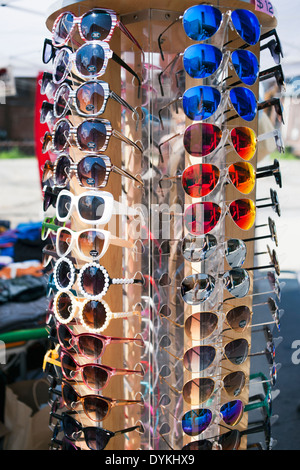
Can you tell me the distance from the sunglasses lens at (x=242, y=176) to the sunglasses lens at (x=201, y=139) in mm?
58

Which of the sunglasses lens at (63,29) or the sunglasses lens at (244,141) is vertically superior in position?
the sunglasses lens at (63,29)

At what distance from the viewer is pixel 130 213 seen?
729 mm

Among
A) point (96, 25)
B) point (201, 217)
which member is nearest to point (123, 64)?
point (96, 25)

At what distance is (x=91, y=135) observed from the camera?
0.65m

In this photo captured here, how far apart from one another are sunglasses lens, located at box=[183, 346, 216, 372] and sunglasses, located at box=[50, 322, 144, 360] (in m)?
0.09

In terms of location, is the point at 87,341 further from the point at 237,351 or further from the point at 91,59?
the point at 91,59

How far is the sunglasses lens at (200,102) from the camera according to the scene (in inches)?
24.5

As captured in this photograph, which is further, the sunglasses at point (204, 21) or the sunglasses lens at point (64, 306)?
the sunglasses lens at point (64, 306)

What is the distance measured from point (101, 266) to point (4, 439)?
0.92 meters

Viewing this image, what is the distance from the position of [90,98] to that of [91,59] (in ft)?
0.19

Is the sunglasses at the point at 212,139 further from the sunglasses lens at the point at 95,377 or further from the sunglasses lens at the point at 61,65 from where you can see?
the sunglasses lens at the point at 95,377

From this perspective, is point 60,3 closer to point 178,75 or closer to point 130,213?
point 178,75

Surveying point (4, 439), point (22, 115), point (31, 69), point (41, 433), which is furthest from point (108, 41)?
point (22, 115)

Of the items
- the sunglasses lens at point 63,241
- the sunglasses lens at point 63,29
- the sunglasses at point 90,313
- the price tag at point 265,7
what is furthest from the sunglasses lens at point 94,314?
the price tag at point 265,7
